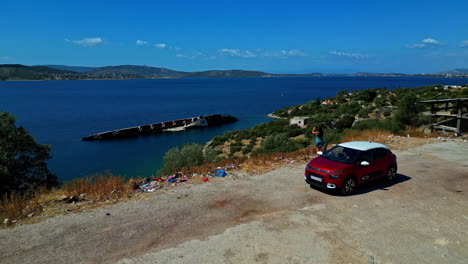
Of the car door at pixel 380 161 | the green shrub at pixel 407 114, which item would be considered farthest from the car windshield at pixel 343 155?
the green shrub at pixel 407 114

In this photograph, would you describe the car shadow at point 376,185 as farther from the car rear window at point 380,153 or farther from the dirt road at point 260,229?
the car rear window at point 380,153

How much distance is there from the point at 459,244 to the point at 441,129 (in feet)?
60.5

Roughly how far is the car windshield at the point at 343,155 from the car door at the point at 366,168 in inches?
8.3

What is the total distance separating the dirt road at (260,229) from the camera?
235 inches

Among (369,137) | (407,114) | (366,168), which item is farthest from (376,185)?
(407,114)

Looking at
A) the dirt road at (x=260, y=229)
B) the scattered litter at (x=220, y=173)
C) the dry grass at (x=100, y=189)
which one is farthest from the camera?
the scattered litter at (x=220, y=173)

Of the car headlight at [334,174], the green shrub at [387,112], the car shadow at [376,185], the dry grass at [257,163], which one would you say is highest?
the car headlight at [334,174]

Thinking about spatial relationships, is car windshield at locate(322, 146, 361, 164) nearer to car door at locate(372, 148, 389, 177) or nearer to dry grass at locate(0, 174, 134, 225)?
car door at locate(372, 148, 389, 177)

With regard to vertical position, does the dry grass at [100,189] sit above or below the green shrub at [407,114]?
below

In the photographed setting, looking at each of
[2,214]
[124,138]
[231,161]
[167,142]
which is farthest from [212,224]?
[124,138]

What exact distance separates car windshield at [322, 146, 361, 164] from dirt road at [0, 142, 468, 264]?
4.09 feet

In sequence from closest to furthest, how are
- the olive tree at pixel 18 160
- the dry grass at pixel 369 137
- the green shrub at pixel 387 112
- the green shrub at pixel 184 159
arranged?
1. the olive tree at pixel 18 160
2. the dry grass at pixel 369 137
3. the green shrub at pixel 184 159
4. the green shrub at pixel 387 112

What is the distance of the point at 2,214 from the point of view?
7.55 metres

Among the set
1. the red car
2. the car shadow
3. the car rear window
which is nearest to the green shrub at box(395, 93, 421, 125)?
the car shadow
